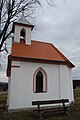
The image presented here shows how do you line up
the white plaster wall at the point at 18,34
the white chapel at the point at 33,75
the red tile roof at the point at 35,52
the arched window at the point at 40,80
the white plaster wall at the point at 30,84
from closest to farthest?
the white plaster wall at the point at 30,84 → the white chapel at the point at 33,75 → the arched window at the point at 40,80 → the red tile roof at the point at 35,52 → the white plaster wall at the point at 18,34

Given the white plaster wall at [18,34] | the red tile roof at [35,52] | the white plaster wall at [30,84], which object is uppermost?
the white plaster wall at [18,34]

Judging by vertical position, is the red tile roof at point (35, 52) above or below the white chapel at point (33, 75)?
above

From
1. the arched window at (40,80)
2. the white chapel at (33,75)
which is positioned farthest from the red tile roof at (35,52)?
the arched window at (40,80)

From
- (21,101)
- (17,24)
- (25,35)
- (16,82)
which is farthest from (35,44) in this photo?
(21,101)

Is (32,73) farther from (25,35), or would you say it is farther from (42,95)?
(25,35)

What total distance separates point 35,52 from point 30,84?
3.19 m

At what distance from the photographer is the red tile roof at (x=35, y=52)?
12.9m

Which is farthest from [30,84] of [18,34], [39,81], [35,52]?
[18,34]

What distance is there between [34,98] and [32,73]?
203cm

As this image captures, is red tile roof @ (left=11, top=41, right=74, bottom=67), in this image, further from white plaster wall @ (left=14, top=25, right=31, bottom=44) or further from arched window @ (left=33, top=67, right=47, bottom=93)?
arched window @ (left=33, top=67, right=47, bottom=93)

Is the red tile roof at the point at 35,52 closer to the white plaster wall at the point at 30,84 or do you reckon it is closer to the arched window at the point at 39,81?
the white plaster wall at the point at 30,84

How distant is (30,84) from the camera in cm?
1222

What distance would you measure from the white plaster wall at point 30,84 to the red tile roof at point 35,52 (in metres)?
0.66

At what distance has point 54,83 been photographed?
42.7ft
